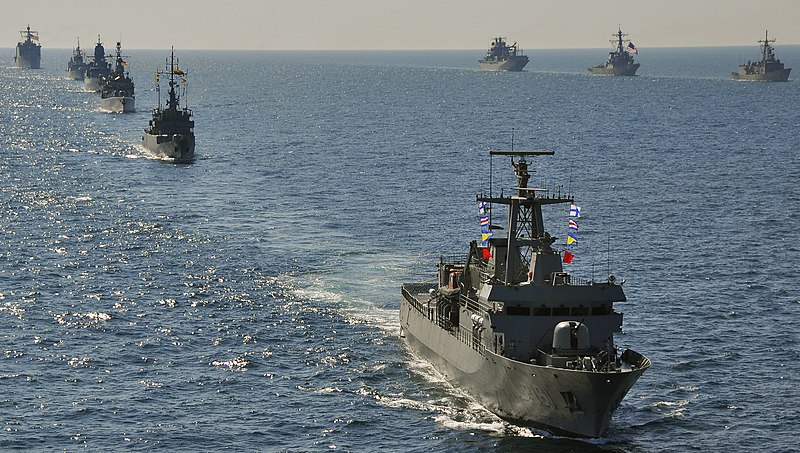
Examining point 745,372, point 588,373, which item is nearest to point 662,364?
point 745,372

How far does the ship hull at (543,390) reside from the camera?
2093 inches

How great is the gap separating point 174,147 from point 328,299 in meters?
81.4

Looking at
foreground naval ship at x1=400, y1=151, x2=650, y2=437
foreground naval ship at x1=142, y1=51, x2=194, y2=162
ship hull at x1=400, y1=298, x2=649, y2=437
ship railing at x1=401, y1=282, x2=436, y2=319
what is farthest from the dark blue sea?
foreground naval ship at x1=142, y1=51, x2=194, y2=162

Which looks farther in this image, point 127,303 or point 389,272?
point 389,272

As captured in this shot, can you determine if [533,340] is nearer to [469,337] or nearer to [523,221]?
[469,337]

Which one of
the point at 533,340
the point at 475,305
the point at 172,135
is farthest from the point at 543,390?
the point at 172,135

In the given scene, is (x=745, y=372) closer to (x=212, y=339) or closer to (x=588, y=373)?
(x=588, y=373)

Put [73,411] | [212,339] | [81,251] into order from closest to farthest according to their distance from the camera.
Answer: [73,411] → [212,339] → [81,251]

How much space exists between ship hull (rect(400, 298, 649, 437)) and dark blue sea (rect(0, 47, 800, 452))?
32.2 inches

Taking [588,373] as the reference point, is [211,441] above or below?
below

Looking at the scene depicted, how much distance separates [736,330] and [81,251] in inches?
2005

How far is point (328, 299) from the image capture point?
79.1m

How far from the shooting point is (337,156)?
533 ft

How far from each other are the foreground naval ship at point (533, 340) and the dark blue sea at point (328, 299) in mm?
1384
